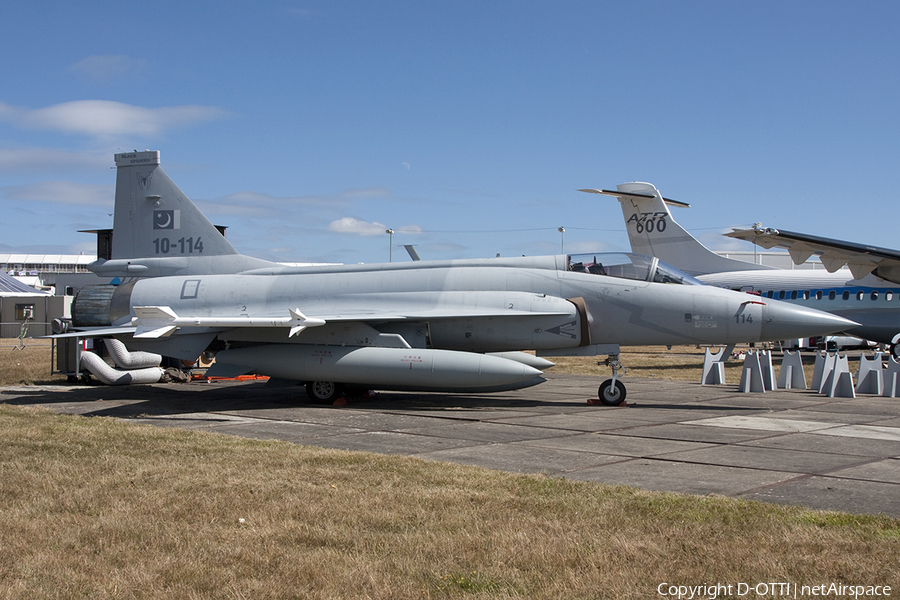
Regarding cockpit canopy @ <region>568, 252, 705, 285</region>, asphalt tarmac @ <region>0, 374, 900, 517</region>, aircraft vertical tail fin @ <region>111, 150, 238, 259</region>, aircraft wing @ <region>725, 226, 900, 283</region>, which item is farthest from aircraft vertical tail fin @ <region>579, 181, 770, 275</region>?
aircraft vertical tail fin @ <region>111, 150, 238, 259</region>

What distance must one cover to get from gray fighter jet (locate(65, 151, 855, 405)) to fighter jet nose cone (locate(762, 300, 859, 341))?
2 cm

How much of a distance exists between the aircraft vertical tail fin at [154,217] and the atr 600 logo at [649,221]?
666 inches

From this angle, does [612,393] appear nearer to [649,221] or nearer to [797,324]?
[797,324]

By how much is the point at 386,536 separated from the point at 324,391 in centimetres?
919

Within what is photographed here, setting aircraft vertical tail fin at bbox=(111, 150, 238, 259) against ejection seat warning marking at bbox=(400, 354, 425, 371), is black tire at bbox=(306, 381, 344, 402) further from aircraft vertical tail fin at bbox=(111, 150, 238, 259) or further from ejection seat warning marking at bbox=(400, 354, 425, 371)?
aircraft vertical tail fin at bbox=(111, 150, 238, 259)

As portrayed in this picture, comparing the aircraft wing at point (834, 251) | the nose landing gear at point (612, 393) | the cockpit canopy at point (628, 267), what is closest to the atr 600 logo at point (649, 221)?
the aircraft wing at point (834, 251)

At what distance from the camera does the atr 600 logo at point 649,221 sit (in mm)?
27844

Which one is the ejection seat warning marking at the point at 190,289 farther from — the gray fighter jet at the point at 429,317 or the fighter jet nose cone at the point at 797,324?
the fighter jet nose cone at the point at 797,324

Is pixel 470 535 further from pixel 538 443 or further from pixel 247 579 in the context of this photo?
pixel 538 443

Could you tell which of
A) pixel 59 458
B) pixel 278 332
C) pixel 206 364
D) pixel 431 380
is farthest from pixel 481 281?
pixel 206 364

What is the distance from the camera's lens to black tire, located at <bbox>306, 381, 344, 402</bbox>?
45.4 feet

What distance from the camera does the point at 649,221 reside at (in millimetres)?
28016

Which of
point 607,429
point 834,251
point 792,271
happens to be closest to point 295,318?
point 607,429

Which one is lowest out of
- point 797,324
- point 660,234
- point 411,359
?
point 411,359
